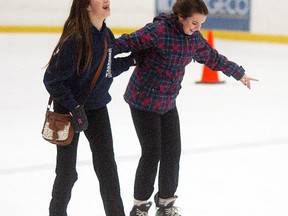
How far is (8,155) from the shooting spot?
4.09 meters

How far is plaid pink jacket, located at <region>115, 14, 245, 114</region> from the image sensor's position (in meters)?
2.62

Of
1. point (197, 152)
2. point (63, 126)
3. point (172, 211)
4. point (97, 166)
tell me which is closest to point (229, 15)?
point (197, 152)

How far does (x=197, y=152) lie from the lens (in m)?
4.12

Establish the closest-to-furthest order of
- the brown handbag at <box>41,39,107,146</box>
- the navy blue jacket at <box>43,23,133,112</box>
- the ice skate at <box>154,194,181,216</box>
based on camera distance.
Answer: the navy blue jacket at <box>43,23,133,112</box> < the brown handbag at <box>41,39,107,146</box> < the ice skate at <box>154,194,181,216</box>

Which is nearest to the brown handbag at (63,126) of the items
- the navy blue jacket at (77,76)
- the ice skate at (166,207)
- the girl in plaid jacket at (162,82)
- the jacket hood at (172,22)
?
the navy blue jacket at (77,76)

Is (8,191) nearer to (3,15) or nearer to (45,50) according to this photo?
(45,50)

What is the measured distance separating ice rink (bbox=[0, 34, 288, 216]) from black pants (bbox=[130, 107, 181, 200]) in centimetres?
26

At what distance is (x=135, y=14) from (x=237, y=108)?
316 inches

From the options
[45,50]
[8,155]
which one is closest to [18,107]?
[8,155]

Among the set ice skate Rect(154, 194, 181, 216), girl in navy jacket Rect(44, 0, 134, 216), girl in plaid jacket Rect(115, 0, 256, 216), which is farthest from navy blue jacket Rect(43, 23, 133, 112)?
ice skate Rect(154, 194, 181, 216)

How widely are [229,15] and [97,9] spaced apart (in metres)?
9.56

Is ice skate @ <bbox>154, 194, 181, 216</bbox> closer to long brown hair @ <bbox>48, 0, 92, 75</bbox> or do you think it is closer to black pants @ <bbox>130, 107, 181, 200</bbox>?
black pants @ <bbox>130, 107, 181, 200</bbox>

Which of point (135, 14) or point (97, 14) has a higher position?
point (97, 14)

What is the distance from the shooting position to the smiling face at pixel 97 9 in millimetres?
2359
